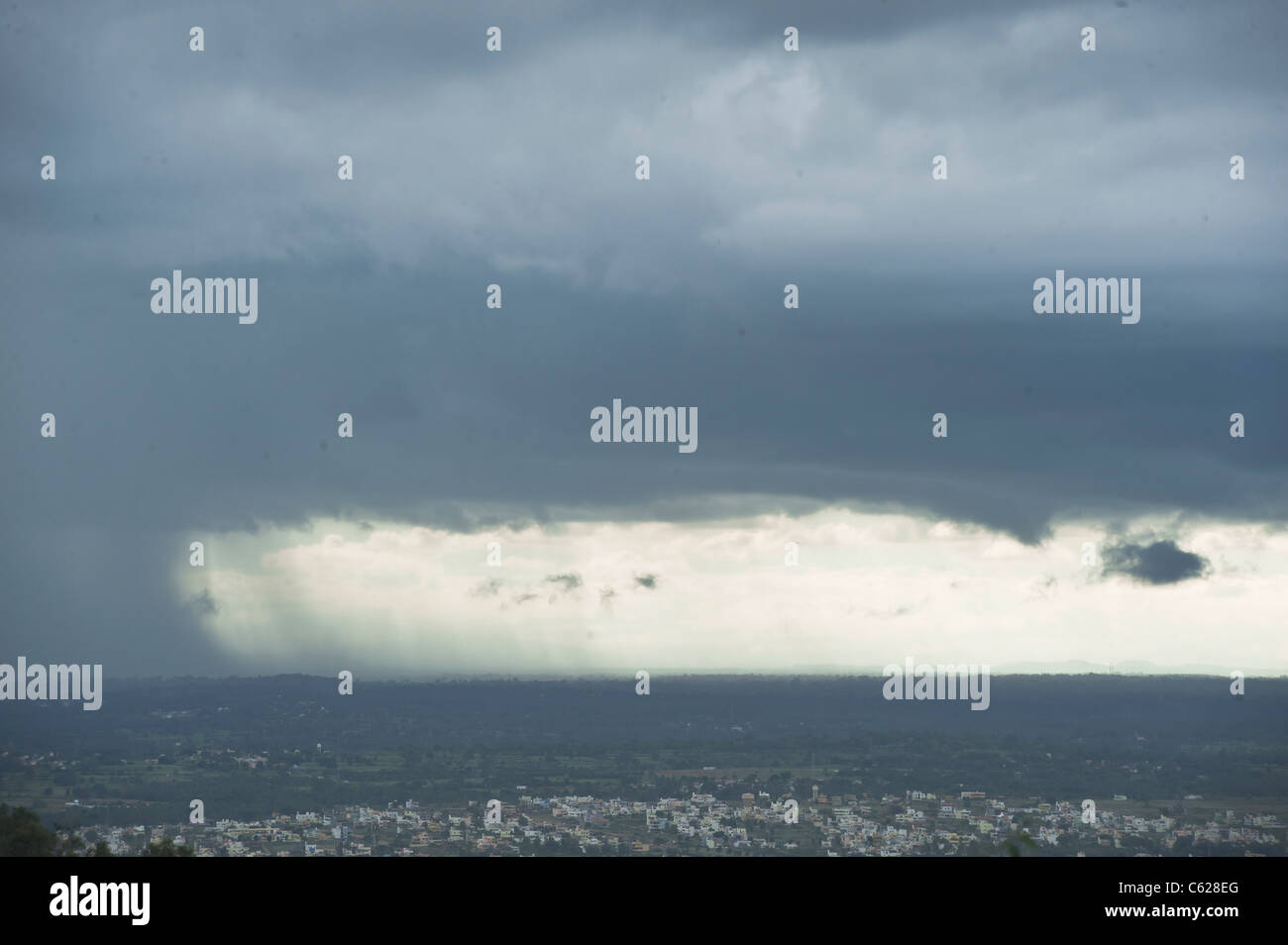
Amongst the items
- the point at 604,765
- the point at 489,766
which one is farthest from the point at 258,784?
the point at 604,765

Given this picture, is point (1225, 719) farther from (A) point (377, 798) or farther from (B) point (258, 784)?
(B) point (258, 784)

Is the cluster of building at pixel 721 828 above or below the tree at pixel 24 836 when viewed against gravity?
below

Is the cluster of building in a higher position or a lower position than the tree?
lower

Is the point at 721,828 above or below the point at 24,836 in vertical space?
below

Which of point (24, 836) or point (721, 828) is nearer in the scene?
point (24, 836)

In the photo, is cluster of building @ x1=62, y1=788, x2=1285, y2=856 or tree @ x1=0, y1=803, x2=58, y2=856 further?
cluster of building @ x1=62, y1=788, x2=1285, y2=856

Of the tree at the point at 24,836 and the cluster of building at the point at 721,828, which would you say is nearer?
the tree at the point at 24,836
